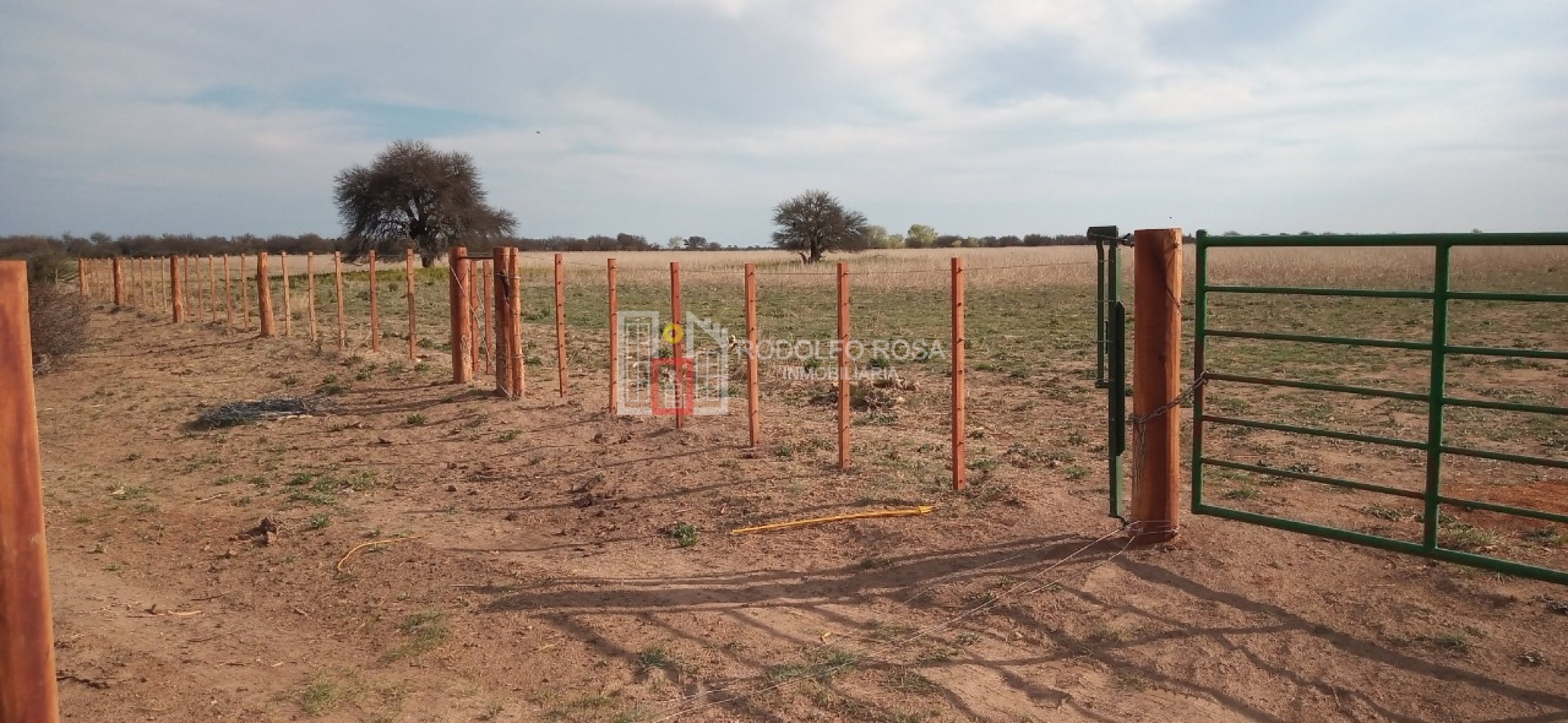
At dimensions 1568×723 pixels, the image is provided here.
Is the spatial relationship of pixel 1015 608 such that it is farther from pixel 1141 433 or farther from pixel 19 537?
pixel 19 537

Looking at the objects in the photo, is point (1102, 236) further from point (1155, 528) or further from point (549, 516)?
point (549, 516)

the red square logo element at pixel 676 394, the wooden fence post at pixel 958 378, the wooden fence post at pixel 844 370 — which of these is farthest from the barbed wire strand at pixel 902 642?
the red square logo element at pixel 676 394

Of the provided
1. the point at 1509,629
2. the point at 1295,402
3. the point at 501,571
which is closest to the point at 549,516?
the point at 501,571

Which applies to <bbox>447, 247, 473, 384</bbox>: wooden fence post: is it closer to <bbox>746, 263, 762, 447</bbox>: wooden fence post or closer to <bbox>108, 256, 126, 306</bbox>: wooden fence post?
<bbox>746, 263, 762, 447</bbox>: wooden fence post

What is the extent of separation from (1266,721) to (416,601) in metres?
4.65

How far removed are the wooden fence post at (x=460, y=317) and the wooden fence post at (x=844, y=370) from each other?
689 centimetres

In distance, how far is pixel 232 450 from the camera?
10297 mm

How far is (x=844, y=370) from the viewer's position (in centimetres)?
799

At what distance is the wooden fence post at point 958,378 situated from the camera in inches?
281

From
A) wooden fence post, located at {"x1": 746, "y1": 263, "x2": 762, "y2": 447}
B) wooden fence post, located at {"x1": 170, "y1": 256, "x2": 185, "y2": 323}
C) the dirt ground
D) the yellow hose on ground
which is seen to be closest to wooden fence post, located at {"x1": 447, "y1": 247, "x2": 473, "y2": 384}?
the dirt ground

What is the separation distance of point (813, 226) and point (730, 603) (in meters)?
65.0

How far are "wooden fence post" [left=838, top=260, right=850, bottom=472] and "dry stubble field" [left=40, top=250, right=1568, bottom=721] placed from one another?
0.30m

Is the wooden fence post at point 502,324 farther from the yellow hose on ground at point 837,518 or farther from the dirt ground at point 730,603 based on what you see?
the yellow hose on ground at point 837,518

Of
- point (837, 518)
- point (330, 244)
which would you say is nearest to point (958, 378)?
point (837, 518)
